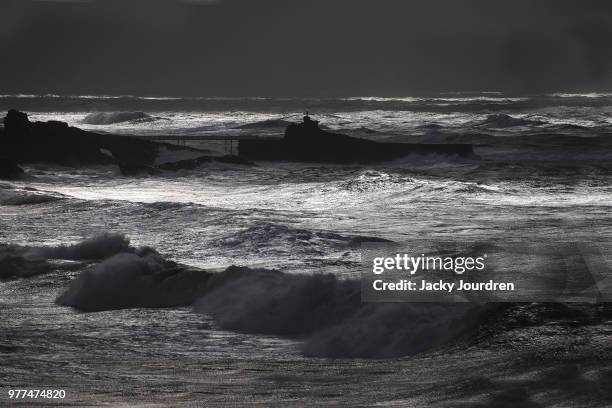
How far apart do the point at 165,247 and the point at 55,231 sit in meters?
3.45

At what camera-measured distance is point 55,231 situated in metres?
20.2

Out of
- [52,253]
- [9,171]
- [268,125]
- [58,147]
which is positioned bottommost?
[268,125]

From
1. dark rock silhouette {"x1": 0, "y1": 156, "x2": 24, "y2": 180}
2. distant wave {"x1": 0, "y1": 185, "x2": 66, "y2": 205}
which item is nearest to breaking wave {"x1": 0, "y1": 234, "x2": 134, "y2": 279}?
distant wave {"x1": 0, "y1": 185, "x2": 66, "y2": 205}

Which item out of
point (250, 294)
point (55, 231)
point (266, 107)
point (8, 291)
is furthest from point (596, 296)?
point (266, 107)

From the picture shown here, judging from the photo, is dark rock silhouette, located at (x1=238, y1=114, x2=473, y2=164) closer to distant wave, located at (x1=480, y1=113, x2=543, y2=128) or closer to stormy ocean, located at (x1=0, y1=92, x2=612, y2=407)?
stormy ocean, located at (x1=0, y1=92, x2=612, y2=407)

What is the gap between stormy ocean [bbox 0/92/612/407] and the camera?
877 centimetres

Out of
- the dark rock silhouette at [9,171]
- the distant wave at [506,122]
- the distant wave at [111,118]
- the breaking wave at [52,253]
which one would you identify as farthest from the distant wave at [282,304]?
the distant wave at [111,118]

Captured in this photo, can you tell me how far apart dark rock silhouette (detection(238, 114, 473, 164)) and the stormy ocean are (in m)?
12.3

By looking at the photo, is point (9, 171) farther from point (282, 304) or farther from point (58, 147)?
point (282, 304)

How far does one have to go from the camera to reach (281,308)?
12.5 meters

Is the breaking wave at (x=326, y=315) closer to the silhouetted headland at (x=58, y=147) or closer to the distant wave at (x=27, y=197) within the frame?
the distant wave at (x=27, y=197)

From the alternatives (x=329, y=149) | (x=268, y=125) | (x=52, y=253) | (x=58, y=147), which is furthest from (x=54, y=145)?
(x=268, y=125)

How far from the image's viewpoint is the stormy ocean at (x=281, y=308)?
8766 millimetres

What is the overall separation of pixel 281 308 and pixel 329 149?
111ft
